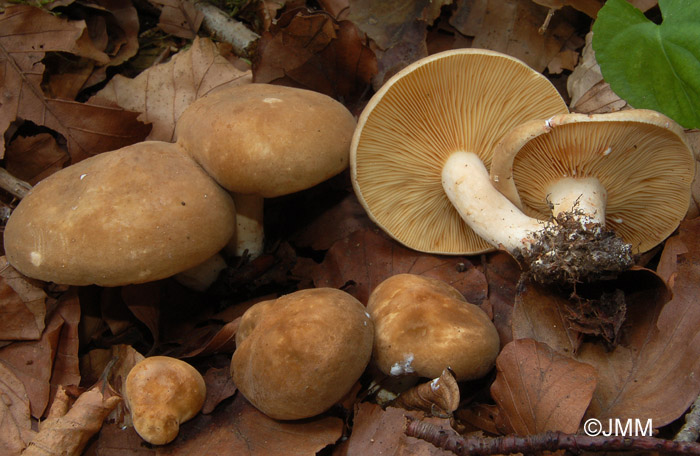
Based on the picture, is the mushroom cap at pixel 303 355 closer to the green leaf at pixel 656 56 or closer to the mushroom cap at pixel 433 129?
the mushroom cap at pixel 433 129

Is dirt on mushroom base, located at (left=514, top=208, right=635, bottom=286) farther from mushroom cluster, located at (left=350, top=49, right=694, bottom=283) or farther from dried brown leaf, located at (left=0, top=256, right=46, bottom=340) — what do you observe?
dried brown leaf, located at (left=0, top=256, right=46, bottom=340)

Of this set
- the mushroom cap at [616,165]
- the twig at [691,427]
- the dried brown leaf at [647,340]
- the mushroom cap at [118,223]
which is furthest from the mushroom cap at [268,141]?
the twig at [691,427]

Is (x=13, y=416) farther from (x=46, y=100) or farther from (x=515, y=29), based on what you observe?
(x=515, y=29)

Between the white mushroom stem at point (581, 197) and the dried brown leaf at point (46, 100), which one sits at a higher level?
the white mushroom stem at point (581, 197)

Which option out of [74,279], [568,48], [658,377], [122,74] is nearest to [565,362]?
[658,377]

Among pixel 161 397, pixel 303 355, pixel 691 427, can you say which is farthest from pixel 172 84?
pixel 691 427

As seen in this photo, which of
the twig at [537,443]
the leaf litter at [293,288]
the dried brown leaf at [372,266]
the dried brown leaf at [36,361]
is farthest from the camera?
the dried brown leaf at [372,266]
